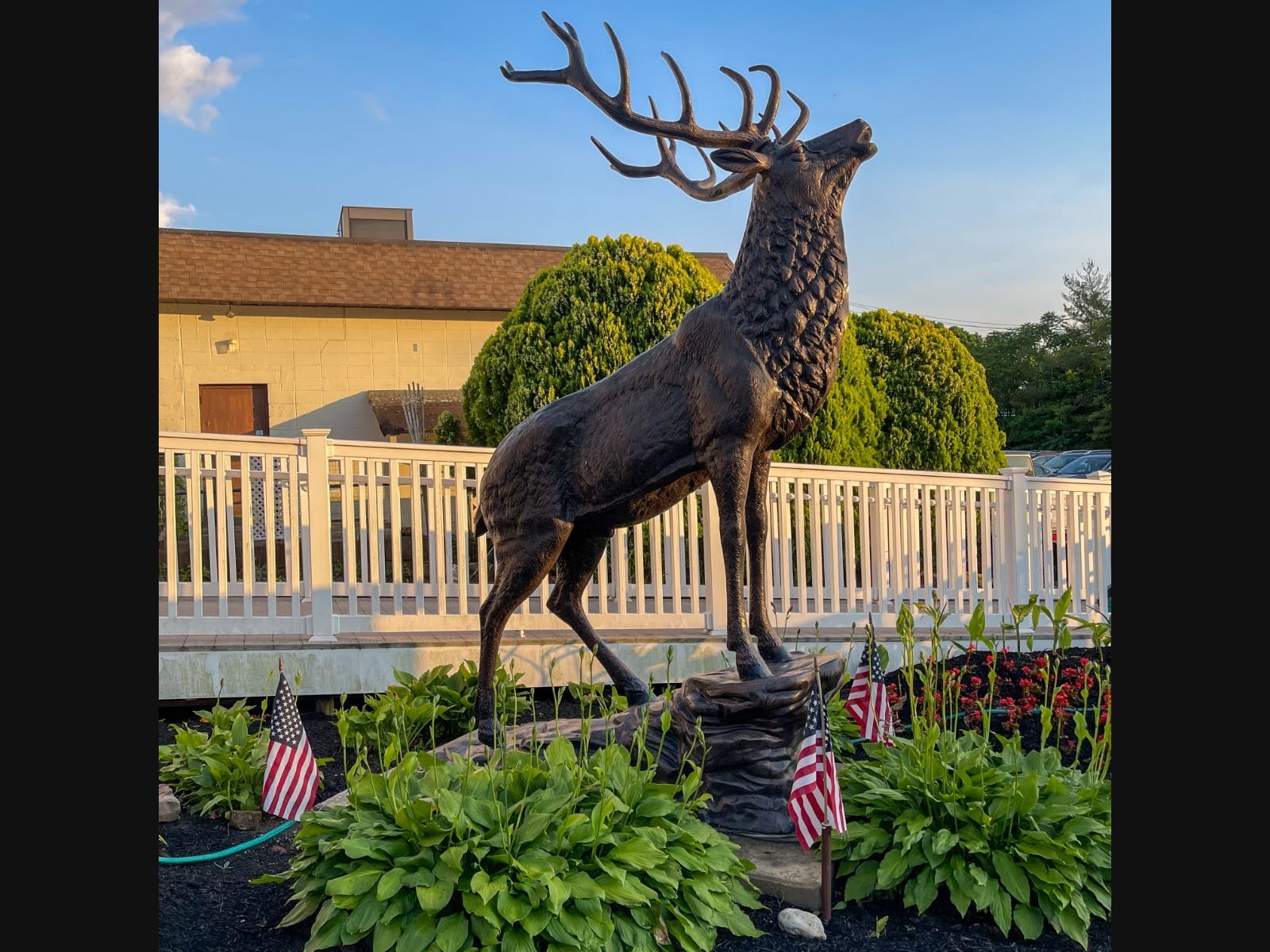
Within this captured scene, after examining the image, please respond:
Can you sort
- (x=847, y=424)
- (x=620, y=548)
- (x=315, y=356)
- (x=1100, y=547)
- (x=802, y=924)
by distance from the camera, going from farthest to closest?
(x=315, y=356)
(x=847, y=424)
(x=1100, y=547)
(x=620, y=548)
(x=802, y=924)

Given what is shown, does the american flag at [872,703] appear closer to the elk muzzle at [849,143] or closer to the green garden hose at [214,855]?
the elk muzzle at [849,143]

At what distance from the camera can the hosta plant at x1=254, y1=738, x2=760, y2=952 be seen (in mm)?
2816

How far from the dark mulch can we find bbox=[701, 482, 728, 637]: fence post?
10.4ft

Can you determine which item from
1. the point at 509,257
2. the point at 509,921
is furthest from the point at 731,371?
the point at 509,257

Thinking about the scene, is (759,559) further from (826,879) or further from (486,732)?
(486,732)

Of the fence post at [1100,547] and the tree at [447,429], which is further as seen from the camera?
the tree at [447,429]

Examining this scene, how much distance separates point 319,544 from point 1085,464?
18467mm

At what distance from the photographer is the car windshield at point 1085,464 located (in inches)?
796

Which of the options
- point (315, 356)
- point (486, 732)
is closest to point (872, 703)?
point (486, 732)

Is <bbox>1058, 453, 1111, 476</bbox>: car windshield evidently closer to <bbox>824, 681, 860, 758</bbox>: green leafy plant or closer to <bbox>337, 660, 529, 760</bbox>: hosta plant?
<bbox>824, 681, 860, 758</bbox>: green leafy plant

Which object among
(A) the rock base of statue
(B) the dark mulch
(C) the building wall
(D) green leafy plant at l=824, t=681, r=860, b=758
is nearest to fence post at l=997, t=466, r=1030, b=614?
(D) green leafy plant at l=824, t=681, r=860, b=758

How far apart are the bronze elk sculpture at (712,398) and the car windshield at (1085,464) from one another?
1774 cm

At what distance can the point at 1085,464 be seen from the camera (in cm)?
2073

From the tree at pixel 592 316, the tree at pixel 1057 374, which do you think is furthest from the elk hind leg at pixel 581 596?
the tree at pixel 1057 374
